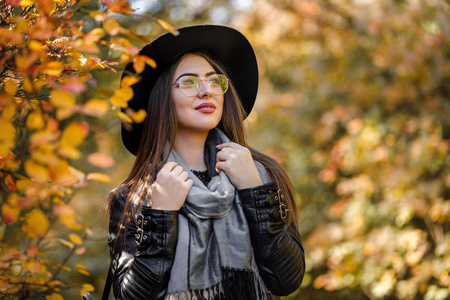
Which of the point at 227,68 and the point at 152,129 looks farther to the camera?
the point at 227,68

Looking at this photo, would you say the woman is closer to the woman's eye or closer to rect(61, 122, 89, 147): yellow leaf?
the woman's eye

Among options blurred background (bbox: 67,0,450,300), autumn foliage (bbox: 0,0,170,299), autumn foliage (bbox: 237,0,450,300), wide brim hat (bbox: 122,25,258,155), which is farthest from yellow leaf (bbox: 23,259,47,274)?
autumn foliage (bbox: 237,0,450,300)

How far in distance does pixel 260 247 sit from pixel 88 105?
1.07 m

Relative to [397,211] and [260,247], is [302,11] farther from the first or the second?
[260,247]

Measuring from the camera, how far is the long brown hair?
6.37ft

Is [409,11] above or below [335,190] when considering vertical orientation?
above

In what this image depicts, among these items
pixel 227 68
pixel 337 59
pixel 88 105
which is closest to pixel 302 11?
pixel 337 59

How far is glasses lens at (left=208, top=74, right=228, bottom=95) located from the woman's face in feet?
0.07

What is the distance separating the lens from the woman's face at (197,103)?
6.57ft

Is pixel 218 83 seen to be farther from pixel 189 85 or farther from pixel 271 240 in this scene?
pixel 271 240

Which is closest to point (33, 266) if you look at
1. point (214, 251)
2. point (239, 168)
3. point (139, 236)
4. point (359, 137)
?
point (139, 236)

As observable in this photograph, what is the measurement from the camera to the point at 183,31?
2.00m

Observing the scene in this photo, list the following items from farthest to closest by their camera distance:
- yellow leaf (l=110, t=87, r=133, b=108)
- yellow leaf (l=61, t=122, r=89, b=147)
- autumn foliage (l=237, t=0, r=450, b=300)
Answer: autumn foliage (l=237, t=0, r=450, b=300)
yellow leaf (l=110, t=87, r=133, b=108)
yellow leaf (l=61, t=122, r=89, b=147)

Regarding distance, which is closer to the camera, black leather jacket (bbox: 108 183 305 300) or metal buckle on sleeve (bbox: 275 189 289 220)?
black leather jacket (bbox: 108 183 305 300)
